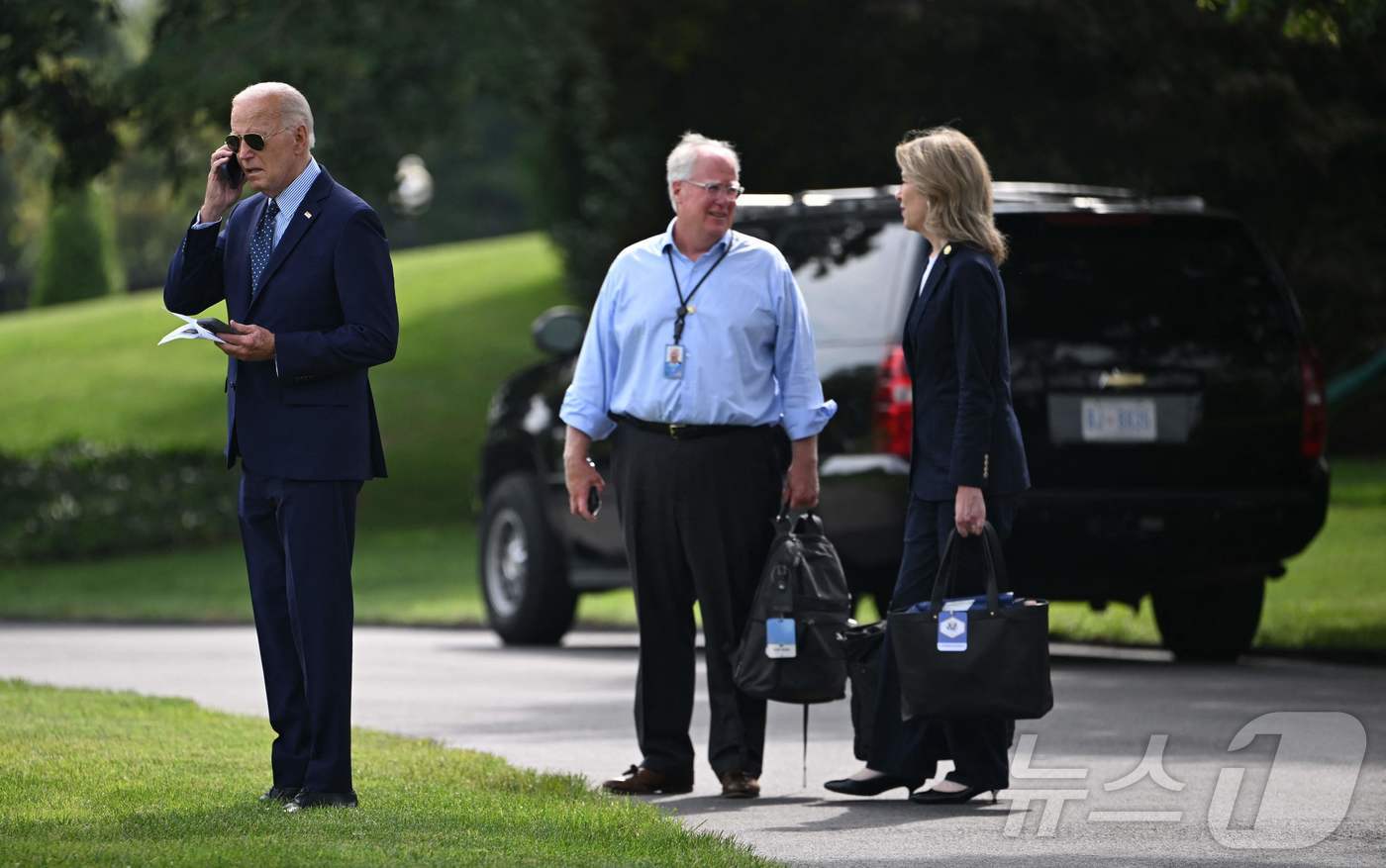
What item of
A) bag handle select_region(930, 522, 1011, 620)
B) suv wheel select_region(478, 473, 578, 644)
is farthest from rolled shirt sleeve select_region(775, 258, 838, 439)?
suv wheel select_region(478, 473, 578, 644)

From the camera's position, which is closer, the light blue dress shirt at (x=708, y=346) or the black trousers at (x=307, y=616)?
the black trousers at (x=307, y=616)

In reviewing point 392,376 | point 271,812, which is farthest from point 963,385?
point 392,376

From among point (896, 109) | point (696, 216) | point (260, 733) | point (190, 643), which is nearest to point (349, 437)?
point (696, 216)

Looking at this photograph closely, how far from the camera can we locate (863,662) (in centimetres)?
782

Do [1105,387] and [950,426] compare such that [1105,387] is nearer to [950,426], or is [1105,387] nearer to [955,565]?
[950,426]

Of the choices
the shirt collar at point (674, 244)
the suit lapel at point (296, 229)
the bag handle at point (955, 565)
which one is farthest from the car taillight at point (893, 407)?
the suit lapel at point (296, 229)

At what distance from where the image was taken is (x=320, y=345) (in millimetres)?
6648

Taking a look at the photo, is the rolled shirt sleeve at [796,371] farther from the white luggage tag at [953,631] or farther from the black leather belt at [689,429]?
the white luggage tag at [953,631]

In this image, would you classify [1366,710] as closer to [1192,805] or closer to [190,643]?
[1192,805]

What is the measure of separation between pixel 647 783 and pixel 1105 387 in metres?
3.66

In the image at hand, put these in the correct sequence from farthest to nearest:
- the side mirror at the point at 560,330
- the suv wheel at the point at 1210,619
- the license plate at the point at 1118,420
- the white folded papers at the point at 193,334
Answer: the suv wheel at the point at 1210,619, the side mirror at the point at 560,330, the license plate at the point at 1118,420, the white folded papers at the point at 193,334

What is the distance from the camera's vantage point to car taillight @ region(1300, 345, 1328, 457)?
37.2ft

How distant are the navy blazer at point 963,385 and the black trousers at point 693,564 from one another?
21.9 inches

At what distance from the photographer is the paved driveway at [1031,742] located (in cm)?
685
